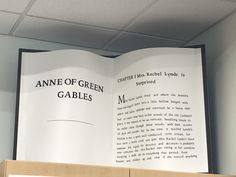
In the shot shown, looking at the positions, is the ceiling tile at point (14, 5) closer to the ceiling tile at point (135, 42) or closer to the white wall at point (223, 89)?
the ceiling tile at point (135, 42)

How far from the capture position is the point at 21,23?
2.65 meters

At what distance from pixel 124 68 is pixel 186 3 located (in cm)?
46

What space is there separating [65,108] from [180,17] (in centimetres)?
76

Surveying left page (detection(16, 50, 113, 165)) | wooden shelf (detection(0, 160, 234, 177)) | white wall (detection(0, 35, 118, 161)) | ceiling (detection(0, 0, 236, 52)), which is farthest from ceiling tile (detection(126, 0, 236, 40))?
wooden shelf (detection(0, 160, 234, 177))

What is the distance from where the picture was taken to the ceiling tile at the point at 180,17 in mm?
2477

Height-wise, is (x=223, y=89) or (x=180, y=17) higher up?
(x=180, y=17)

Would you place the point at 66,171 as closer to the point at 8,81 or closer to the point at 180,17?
the point at 8,81

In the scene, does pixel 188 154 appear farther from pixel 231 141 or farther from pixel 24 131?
pixel 24 131

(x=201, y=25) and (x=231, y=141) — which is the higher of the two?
(x=201, y=25)

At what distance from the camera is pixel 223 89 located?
101 inches

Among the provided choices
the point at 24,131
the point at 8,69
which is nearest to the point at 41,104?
the point at 24,131

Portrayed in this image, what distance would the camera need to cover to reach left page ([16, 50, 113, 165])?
95.1 inches

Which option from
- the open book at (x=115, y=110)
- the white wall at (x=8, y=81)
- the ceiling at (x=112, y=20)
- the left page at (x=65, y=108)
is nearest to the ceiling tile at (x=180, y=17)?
the ceiling at (x=112, y=20)

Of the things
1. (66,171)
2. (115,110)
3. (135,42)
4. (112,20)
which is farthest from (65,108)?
(135,42)
